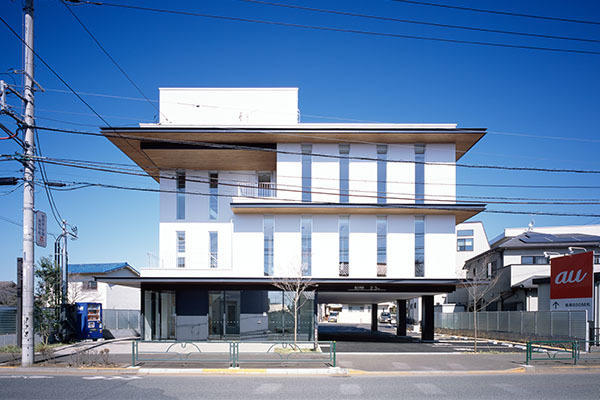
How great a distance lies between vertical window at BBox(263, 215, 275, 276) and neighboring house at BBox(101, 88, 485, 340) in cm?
6

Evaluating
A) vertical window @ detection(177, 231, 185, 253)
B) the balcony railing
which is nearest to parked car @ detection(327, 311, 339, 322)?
the balcony railing

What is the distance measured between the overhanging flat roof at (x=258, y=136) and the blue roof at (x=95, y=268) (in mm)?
18710

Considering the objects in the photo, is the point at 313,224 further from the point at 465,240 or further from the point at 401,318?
the point at 465,240

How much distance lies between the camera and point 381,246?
1169 inches

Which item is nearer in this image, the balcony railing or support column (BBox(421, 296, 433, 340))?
the balcony railing

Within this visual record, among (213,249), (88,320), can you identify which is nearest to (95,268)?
(88,320)

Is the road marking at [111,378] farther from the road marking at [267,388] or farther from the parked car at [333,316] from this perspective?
the parked car at [333,316]

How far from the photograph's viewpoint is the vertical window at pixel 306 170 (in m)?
29.8

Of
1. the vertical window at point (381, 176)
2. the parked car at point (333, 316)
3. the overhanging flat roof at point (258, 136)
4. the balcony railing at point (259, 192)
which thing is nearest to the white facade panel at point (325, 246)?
the vertical window at point (381, 176)

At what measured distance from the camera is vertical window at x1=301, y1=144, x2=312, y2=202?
29750 millimetres

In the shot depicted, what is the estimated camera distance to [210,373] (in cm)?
1764

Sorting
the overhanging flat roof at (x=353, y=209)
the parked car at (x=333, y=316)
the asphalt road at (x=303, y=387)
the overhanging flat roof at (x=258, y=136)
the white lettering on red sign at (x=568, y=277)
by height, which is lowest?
the parked car at (x=333, y=316)

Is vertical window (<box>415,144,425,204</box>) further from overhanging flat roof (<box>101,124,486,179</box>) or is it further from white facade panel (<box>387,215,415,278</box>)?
white facade panel (<box>387,215,415,278</box>)

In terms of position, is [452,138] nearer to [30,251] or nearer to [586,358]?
[586,358]
